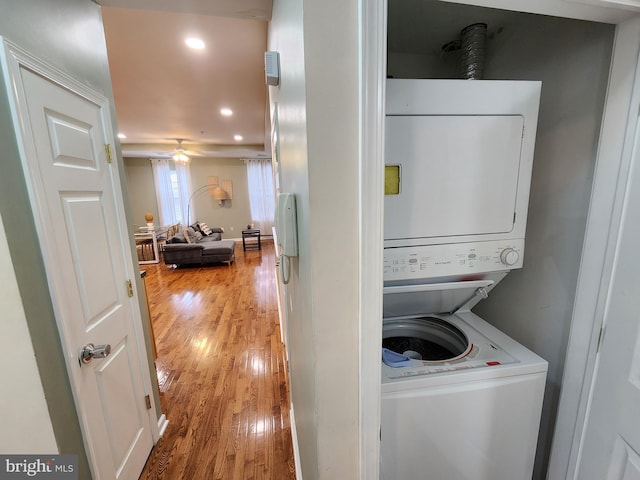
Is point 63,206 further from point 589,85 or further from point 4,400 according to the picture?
point 589,85

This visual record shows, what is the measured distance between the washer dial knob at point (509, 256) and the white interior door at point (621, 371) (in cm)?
26

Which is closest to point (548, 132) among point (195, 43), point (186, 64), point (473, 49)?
point (473, 49)

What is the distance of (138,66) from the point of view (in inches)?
99.4

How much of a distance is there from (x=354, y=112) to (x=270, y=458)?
192 cm

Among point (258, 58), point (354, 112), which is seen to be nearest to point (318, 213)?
point (354, 112)

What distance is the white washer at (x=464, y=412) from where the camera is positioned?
92 cm

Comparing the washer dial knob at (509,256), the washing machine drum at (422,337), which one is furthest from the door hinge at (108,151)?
the washer dial knob at (509,256)

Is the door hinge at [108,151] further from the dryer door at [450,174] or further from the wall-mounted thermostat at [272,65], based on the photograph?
the dryer door at [450,174]

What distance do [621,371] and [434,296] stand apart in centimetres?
59

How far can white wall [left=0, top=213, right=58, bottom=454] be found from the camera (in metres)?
0.84

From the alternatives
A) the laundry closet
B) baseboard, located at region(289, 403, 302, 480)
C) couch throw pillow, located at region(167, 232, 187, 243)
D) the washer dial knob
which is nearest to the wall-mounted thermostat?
the laundry closet

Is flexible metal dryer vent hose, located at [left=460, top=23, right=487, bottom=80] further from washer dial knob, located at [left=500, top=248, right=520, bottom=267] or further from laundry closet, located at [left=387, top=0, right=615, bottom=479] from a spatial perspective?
washer dial knob, located at [left=500, top=248, right=520, bottom=267]

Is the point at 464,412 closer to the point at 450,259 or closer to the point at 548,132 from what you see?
the point at 450,259

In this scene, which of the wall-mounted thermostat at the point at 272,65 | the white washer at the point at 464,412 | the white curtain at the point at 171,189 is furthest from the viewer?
the white curtain at the point at 171,189
